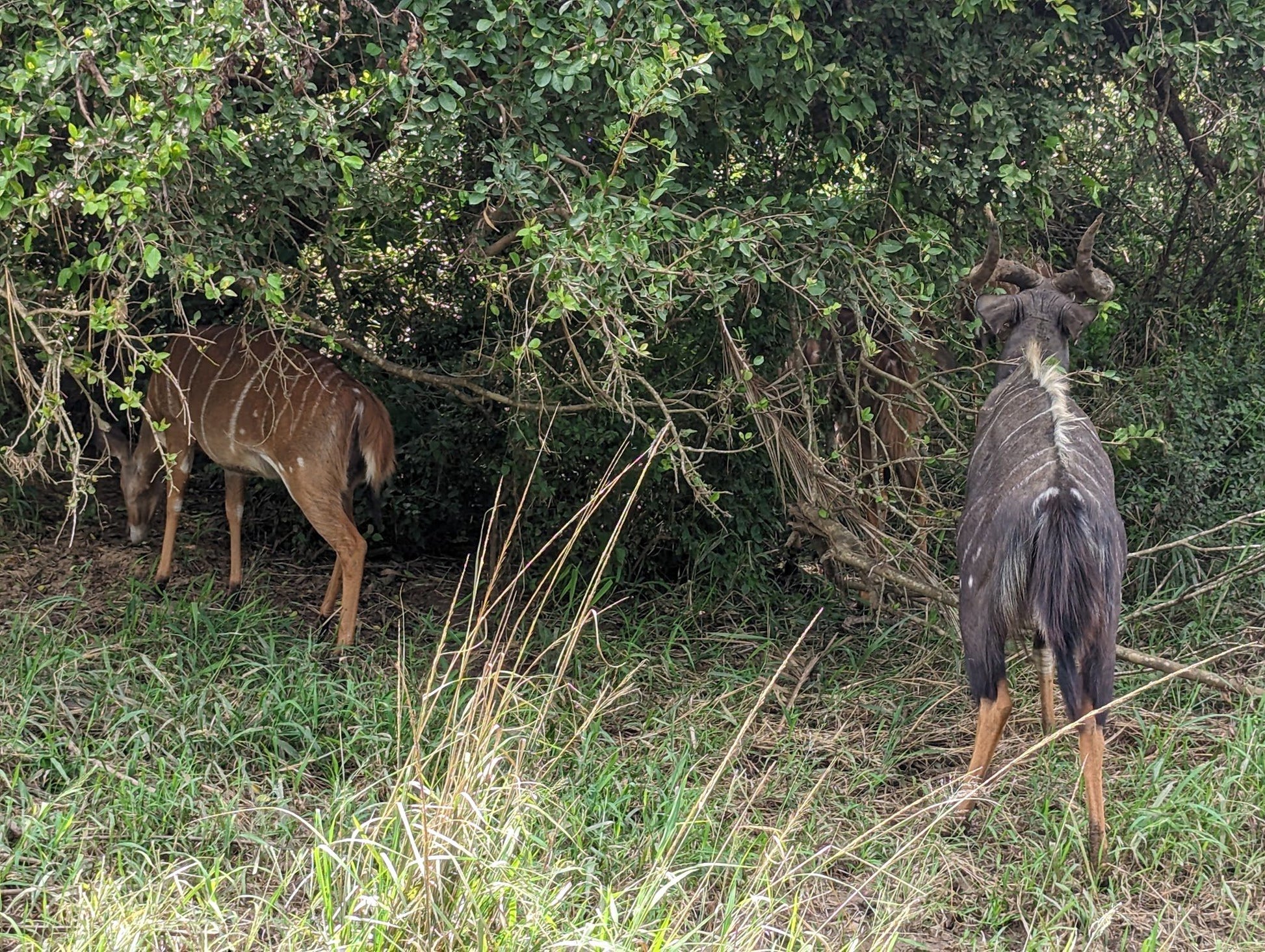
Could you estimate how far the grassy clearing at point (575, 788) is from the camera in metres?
2.88

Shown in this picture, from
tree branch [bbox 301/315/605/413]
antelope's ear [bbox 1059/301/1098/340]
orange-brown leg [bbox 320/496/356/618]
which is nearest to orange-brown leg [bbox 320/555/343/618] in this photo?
orange-brown leg [bbox 320/496/356/618]

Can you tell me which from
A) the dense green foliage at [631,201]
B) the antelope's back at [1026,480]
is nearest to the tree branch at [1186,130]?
the dense green foliage at [631,201]

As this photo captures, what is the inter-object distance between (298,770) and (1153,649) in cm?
322

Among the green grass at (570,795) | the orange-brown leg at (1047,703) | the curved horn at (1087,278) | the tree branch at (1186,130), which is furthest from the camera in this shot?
the tree branch at (1186,130)

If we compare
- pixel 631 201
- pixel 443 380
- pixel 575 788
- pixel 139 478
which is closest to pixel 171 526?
pixel 139 478

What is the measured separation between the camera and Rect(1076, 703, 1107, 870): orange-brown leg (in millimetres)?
3551

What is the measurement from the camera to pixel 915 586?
4.62 metres

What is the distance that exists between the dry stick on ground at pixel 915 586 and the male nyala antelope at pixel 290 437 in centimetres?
172

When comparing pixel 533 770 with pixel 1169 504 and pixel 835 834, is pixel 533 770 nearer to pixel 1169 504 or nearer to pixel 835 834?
pixel 835 834

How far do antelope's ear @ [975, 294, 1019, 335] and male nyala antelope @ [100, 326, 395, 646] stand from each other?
2.34 meters

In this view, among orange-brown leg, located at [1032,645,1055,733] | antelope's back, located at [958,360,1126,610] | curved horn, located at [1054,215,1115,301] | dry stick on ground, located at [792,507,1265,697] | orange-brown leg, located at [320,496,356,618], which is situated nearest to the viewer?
antelope's back, located at [958,360,1126,610]

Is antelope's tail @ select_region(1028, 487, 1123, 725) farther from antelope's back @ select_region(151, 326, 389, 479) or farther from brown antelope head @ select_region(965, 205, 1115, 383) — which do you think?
antelope's back @ select_region(151, 326, 389, 479)

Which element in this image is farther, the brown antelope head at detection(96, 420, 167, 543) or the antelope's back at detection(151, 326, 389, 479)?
the brown antelope head at detection(96, 420, 167, 543)

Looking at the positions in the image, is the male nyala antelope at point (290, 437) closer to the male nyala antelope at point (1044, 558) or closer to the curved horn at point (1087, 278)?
the male nyala antelope at point (1044, 558)
